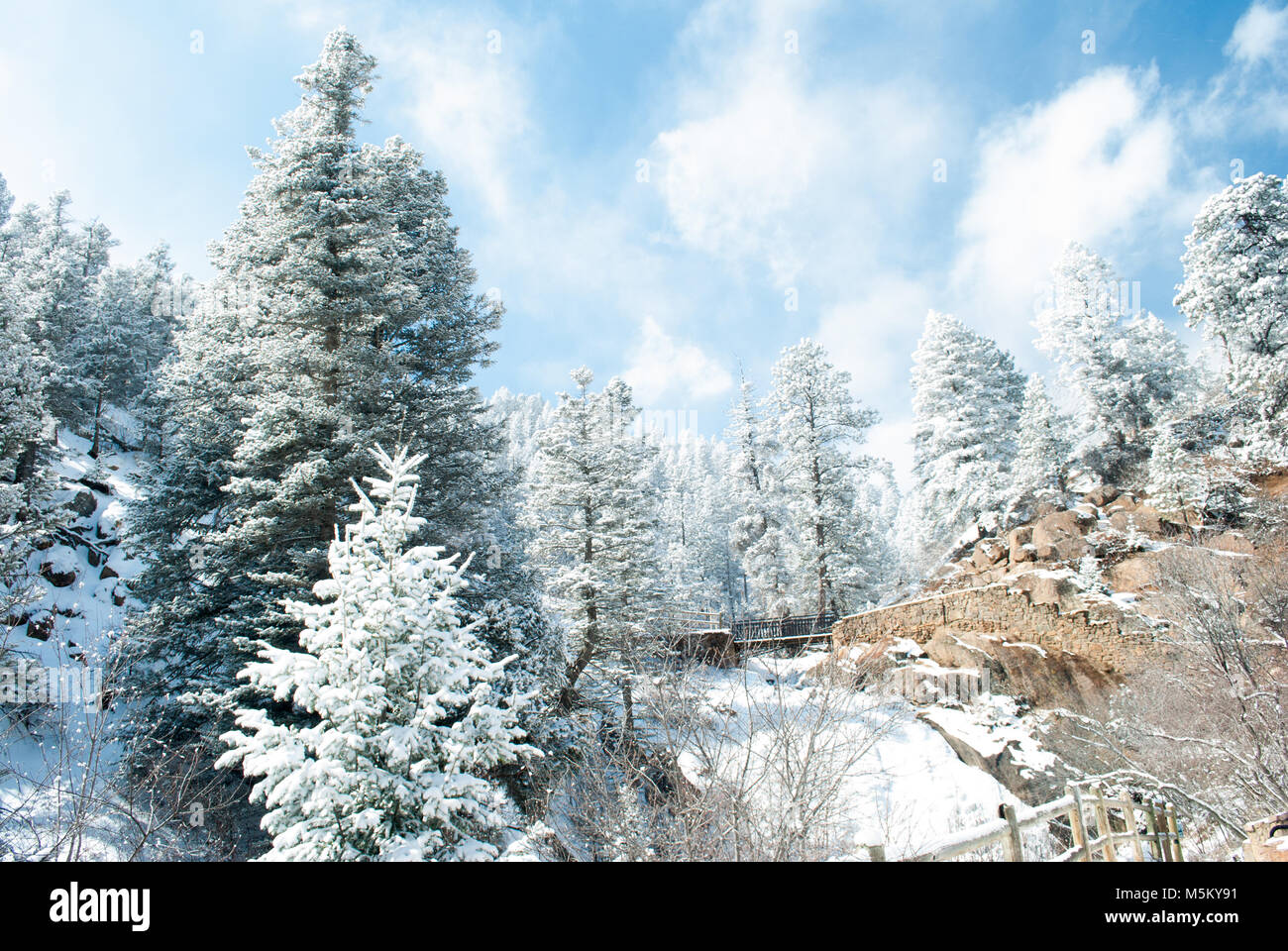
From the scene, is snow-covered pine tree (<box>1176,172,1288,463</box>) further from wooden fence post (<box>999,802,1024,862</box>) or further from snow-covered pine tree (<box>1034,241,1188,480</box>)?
wooden fence post (<box>999,802,1024,862</box>)

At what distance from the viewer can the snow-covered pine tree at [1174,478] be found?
17672mm

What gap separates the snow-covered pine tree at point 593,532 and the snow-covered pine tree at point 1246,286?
21.2 metres

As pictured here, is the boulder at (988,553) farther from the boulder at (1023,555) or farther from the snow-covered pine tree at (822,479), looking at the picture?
the snow-covered pine tree at (822,479)

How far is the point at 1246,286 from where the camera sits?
71.7ft

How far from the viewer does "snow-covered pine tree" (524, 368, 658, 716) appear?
55.1 feet

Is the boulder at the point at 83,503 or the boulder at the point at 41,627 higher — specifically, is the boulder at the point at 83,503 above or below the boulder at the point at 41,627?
above

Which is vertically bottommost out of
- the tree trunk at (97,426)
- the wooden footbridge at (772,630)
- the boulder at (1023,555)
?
the wooden footbridge at (772,630)

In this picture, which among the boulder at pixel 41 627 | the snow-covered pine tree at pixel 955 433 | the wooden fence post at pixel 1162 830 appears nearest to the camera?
the wooden fence post at pixel 1162 830

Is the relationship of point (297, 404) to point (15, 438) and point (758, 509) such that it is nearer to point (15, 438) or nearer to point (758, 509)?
point (15, 438)

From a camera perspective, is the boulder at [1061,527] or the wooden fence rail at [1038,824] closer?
the wooden fence rail at [1038,824]

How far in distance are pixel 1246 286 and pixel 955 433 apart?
11.4 meters

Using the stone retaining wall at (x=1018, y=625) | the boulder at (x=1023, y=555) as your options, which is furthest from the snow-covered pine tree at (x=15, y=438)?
the boulder at (x=1023, y=555)

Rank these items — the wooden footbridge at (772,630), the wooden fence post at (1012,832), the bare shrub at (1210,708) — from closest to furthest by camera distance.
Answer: the wooden fence post at (1012,832) < the bare shrub at (1210,708) < the wooden footbridge at (772,630)

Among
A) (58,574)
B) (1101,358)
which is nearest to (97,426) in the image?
(58,574)
